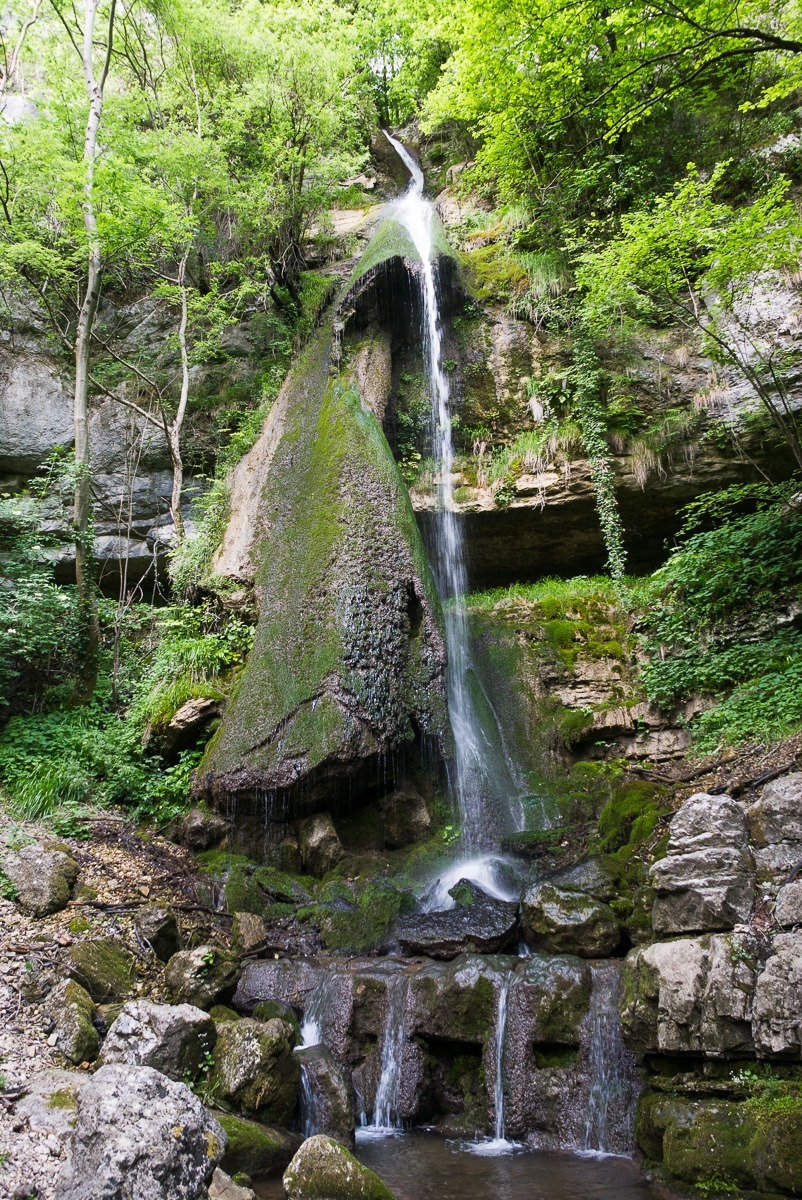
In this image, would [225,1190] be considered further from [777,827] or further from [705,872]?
[777,827]

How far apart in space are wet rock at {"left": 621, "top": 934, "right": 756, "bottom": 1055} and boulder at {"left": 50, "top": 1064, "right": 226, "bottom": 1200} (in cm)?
287

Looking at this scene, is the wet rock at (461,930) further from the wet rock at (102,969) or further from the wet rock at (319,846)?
the wet rock at (102,969)

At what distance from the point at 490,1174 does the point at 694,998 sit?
1.70 meters

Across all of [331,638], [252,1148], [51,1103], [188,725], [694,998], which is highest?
[331,638]

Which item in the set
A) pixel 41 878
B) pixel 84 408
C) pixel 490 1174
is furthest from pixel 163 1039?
pixel 84 408

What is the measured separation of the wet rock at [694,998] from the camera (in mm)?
3928

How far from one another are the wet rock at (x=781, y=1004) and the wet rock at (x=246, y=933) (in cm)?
410

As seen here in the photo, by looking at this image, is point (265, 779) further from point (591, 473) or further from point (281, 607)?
point (591, 473)

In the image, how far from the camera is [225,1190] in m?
3.39

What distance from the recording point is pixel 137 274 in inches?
564

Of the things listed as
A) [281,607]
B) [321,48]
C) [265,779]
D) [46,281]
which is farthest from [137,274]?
[265,779]

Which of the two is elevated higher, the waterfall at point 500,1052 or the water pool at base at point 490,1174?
the waterfall at point 500,1052

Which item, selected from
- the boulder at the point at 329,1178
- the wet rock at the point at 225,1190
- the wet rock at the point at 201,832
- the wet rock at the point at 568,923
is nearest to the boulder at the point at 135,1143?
the wet rock at the point at 225,1190

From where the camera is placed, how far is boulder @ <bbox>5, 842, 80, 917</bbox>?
5391 millimetres
